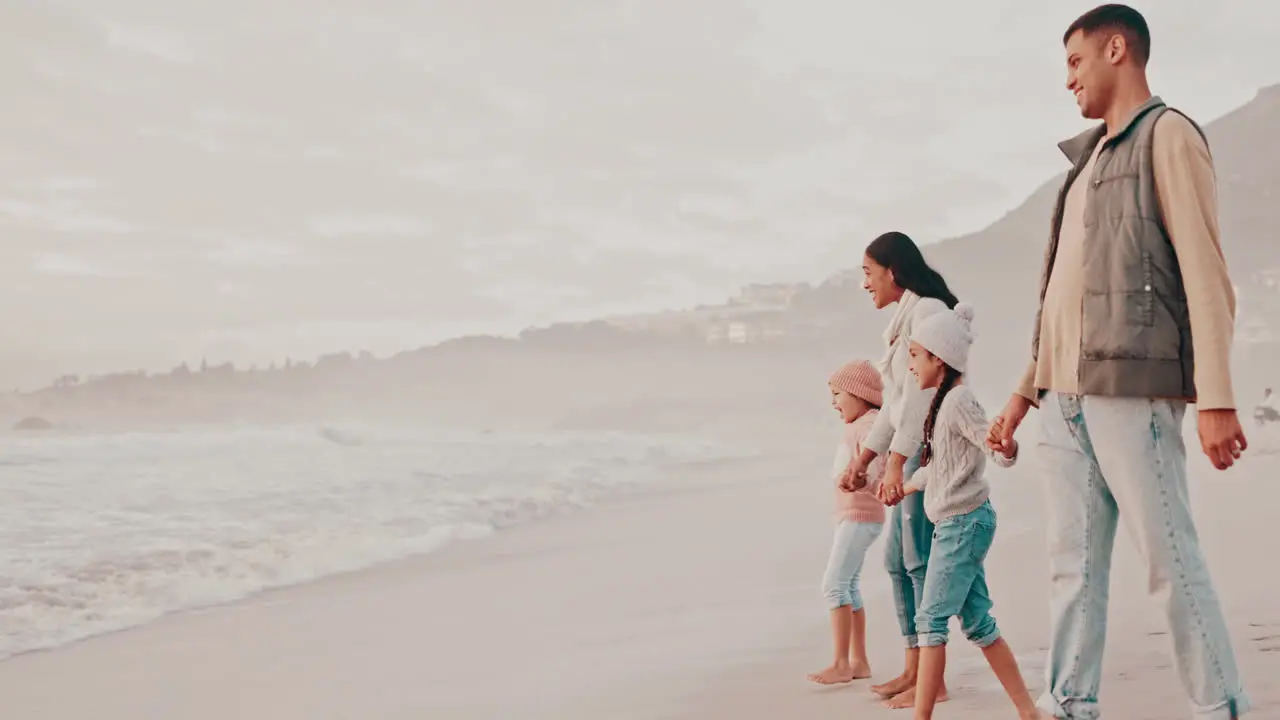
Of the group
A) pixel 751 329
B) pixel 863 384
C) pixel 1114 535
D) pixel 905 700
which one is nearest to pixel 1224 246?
pixel 751 329

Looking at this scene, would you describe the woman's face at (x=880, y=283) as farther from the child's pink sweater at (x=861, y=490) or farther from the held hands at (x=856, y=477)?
the held hands at (x=856, y=477)

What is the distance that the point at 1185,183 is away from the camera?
2246 mm

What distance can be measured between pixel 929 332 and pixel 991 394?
1834 inches

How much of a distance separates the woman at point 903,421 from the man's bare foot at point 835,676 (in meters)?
0.20

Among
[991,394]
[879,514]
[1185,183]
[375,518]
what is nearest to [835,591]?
[879,514]

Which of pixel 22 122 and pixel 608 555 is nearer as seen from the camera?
pixel 608 555

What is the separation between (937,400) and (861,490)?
0.87 m

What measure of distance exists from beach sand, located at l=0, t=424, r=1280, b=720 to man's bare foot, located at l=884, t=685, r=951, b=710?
56 mm

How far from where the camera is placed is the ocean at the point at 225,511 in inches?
248

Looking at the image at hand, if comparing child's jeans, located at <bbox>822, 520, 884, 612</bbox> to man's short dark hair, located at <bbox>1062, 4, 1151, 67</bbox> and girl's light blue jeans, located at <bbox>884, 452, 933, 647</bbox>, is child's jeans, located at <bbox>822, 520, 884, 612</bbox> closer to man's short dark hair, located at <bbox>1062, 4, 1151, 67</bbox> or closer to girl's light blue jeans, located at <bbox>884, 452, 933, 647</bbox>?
girl's light blue jeans, located at <bbox>884, 452, 933, 647</bbox>

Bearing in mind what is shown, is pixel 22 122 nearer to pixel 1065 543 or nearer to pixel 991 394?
pixel 991 394

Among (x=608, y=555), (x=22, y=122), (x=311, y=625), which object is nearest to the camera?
(x=311, y=625)

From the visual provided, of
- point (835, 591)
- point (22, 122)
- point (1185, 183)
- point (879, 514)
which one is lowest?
point (835, 591)

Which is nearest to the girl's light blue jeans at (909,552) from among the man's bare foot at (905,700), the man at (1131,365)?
the man's bare foot at (905,700)
